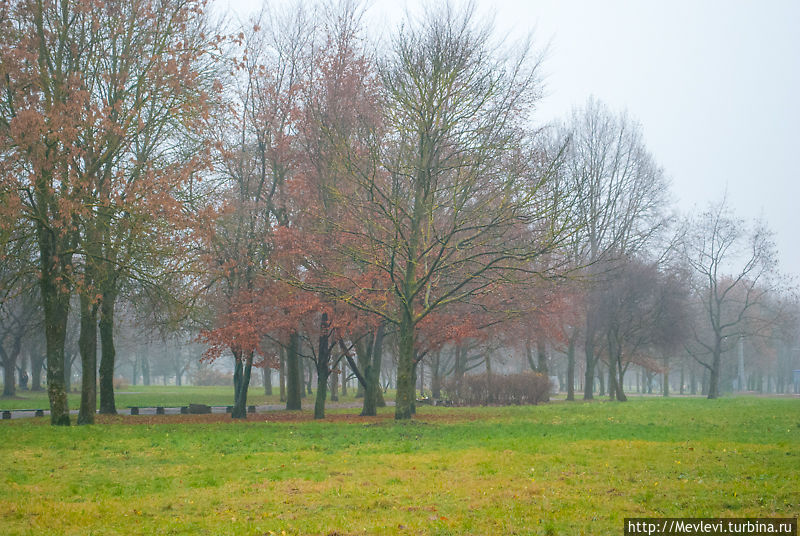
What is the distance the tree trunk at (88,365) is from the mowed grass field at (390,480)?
175 inches

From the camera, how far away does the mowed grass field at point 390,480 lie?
7.75m

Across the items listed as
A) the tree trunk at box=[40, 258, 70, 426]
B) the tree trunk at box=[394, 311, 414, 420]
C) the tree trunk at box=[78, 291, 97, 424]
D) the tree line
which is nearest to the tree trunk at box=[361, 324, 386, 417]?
the tree line

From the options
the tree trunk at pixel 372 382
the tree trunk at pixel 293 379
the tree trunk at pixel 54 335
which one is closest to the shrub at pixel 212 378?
the tree trunk at pixel 293 379

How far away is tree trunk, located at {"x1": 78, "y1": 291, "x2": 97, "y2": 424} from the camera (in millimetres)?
21469

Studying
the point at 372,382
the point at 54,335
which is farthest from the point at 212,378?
the point at 54,335

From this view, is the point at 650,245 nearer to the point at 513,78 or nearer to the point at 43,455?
the point at 513,78

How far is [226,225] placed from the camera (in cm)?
2419

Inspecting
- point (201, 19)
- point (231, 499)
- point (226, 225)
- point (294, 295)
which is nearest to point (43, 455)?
point (231, 499)

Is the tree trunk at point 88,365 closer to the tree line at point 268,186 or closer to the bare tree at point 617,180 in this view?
the tree line at point 268,186

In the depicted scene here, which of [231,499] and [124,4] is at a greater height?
[124,4]

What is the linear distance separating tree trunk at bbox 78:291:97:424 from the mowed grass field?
446 cm

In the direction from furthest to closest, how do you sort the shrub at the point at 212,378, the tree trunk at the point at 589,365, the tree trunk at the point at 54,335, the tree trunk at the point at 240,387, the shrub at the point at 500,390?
the shrub at the point at 212,378, the tree trunk at the point at 589,365, the shrub at the point at 500,390, the tree trunk at the point at 240,387, the tree trunk at the point at 54,335

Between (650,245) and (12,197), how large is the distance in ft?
116

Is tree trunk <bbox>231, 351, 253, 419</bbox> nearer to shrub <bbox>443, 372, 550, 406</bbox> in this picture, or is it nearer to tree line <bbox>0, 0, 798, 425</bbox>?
tree line <bbox>0, 0, 798, 425</bbox>
